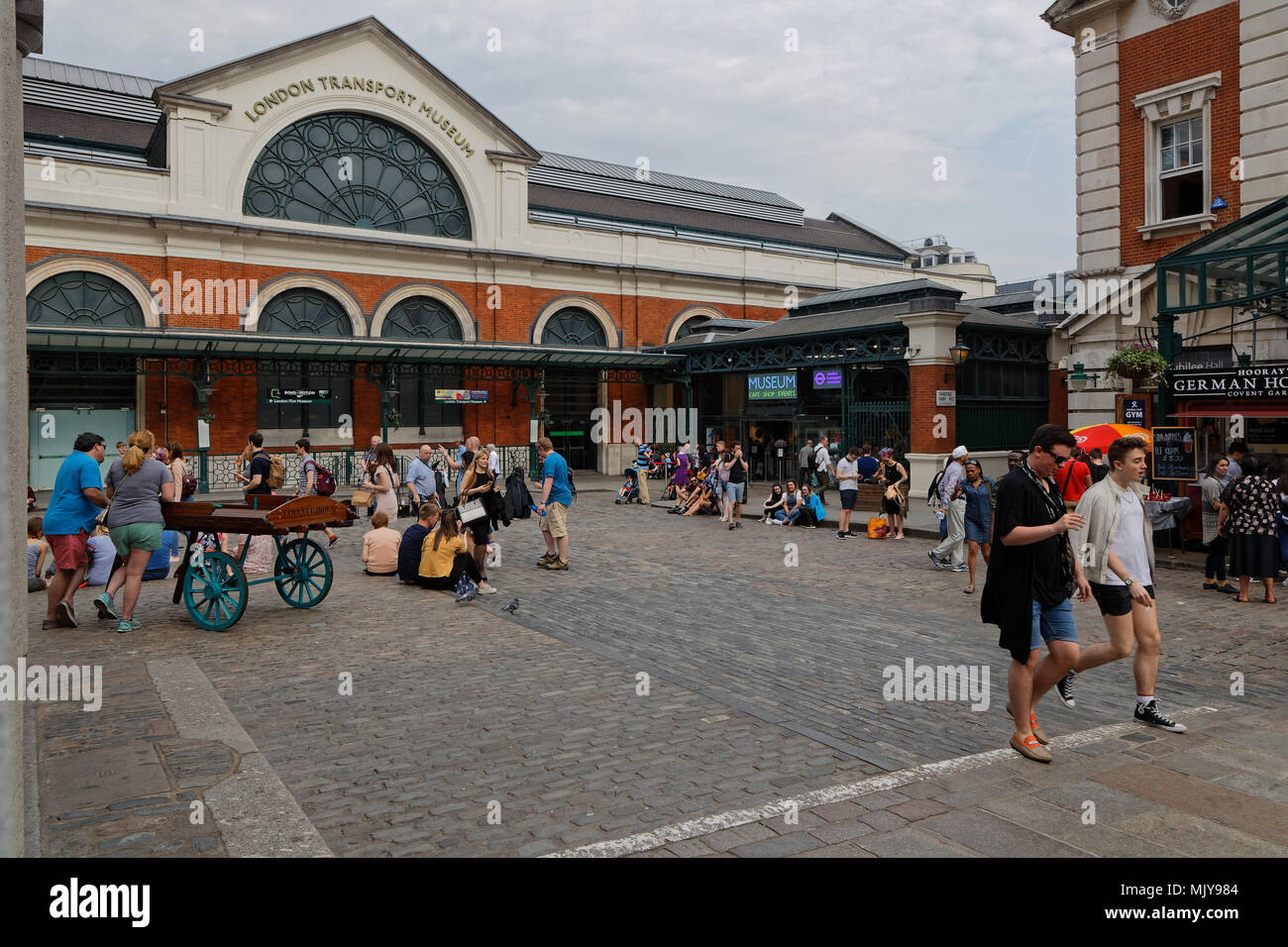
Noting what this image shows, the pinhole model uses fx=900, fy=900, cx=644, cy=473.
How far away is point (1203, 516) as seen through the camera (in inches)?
476

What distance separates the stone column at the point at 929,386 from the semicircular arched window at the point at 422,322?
59.0 ft

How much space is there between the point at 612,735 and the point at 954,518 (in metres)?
8.36

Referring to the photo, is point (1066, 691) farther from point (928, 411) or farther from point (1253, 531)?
point (928, 411)

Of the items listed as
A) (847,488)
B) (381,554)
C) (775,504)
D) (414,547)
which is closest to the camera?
(414,547)

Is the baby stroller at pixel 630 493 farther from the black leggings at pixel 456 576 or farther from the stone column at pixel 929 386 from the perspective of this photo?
the black leggings at pixel 456 576

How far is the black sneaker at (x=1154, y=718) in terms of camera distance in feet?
19.5

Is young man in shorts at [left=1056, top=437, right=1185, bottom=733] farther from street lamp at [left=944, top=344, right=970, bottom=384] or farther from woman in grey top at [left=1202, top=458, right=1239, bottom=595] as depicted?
street lamp at [left=944, top=344, right=970, bottom=384]

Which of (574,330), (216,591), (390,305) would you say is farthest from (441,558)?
(574,330)

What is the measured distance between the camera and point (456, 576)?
435 inches

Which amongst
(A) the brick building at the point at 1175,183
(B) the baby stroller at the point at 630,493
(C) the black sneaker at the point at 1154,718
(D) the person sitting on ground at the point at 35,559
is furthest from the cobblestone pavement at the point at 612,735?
(B) the baby stroller at the point at 630,493

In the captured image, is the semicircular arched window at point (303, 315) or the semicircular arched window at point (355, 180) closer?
the semicircular arched window at point (303, 315)

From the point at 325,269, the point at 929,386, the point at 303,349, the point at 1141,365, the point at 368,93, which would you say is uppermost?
the point at 368,93

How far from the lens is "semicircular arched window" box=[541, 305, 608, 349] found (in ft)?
122
